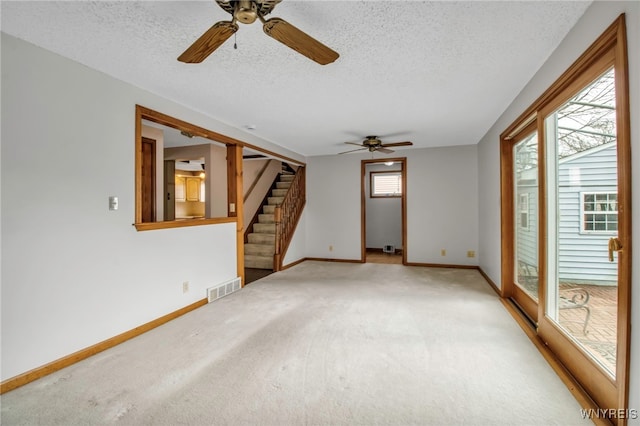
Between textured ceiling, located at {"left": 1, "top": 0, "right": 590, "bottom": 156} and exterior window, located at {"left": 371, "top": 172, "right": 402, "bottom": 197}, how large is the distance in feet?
13.4

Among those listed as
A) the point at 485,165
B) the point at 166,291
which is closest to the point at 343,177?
the point at 485,165

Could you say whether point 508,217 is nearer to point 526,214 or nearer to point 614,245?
point 526,214

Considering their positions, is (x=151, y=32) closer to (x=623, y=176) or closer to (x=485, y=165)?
(x=623, y=176)

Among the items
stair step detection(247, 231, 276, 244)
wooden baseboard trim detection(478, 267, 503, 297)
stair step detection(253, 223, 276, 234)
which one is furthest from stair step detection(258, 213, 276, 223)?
wooden baseboard trim detection(478, 267, 503, 297)

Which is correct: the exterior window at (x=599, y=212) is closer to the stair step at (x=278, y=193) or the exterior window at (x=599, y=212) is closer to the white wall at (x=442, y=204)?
the white wall at (x=442, y=204)

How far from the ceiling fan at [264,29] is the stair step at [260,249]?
163 inches

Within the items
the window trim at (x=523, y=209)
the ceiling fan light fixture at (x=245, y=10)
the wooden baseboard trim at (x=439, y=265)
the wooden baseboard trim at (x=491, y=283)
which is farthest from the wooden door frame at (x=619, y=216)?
the wooden baseboard trim at (x=439, y=265)

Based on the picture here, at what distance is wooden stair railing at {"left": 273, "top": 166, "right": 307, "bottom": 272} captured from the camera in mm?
5218

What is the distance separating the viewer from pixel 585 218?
76.2 inches

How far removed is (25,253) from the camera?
1.92 metres

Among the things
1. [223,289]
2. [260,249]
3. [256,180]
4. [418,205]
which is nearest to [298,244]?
[260,249]

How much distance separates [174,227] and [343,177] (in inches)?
149

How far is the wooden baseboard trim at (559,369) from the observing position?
158 cm

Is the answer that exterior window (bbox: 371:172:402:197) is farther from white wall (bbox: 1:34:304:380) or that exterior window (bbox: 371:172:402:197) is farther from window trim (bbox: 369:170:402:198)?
white wall (bbox: 1:34:304:380)
